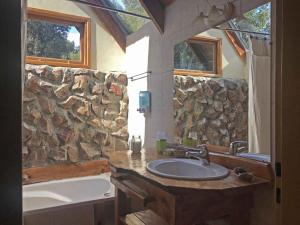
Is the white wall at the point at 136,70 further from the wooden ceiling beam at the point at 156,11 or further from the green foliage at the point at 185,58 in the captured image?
the green foliage at the point at 185,58

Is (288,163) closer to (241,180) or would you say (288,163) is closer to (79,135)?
(241,180)

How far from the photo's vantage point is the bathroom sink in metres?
1.79

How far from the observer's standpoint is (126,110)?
365 centimetres

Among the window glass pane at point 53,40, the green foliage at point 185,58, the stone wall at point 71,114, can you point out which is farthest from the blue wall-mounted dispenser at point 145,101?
the window glass pane at point 53,40

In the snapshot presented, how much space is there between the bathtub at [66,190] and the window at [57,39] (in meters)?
1.36

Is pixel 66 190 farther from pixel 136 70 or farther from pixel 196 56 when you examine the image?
pixel 196 56

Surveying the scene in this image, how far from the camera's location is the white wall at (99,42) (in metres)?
3.30

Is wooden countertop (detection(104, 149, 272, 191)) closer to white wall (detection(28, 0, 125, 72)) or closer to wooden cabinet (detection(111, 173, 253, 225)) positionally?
wooden cabinet (detection(111, 173, 253, 225))

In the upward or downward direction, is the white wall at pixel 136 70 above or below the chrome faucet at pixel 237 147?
above

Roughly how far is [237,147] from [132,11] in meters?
2.17

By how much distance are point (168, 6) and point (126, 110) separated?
1.44 m

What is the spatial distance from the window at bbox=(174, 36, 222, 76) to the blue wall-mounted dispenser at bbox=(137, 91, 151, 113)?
0.59m

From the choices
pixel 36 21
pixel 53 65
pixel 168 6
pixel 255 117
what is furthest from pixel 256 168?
pixel 36 21

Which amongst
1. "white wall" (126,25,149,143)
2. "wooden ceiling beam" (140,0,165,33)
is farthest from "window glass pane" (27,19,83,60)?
"wooden ceiling beam" (140,0,165,33)
